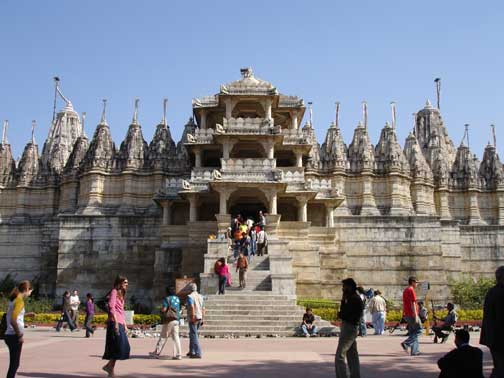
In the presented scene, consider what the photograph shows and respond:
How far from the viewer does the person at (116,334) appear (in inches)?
414

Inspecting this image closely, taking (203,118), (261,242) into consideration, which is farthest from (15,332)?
(203,118)

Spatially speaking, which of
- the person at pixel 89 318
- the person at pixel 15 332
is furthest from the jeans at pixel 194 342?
the person at pixel 89 318

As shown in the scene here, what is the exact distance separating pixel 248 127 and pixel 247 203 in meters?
4.85

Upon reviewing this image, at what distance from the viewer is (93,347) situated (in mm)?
16469

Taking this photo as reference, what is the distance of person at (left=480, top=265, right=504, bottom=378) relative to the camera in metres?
8.34

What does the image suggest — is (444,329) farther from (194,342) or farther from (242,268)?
(242,268)

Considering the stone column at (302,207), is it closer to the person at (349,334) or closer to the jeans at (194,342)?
the jeans at (194,342)

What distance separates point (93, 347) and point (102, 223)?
22.2 metres

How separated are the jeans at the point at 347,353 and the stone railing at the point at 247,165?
22.5 m

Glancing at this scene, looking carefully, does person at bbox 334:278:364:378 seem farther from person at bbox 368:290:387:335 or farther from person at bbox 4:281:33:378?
person at bbox 368:290:387:335

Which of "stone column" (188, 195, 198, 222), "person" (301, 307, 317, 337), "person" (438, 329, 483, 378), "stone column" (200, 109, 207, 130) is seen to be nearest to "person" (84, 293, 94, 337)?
"person" (301, 307, 317, 337)

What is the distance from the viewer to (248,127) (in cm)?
3384

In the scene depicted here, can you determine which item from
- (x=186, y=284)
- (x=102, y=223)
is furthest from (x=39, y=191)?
(x=186, y=284)

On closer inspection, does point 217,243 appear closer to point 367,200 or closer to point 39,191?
point 367,200
